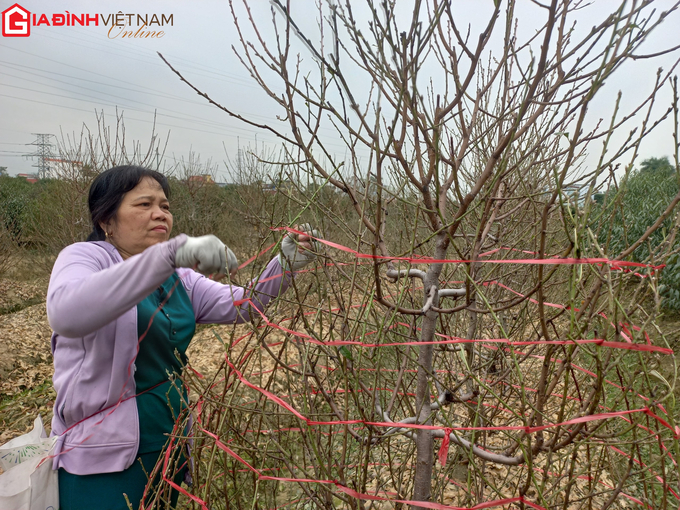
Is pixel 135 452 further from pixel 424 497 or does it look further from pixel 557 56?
pixel 557 56

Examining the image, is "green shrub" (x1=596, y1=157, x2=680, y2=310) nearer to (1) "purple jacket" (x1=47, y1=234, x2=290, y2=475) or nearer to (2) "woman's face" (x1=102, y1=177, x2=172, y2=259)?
(2) "woman's face" (x1=102, y1=177, x2=172, y2=259)

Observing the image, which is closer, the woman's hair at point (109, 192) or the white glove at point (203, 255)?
the white glove at point (203, 255)

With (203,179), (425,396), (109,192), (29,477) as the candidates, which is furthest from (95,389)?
(203,179)

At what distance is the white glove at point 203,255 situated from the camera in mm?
1271

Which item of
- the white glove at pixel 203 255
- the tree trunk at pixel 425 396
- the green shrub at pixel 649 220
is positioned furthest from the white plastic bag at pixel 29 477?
the green shrub at pixel 649 220

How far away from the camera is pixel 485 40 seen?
105 centimetres

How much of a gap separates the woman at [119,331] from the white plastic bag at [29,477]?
39 millimetres

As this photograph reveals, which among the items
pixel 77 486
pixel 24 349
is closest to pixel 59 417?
pixel 77 486

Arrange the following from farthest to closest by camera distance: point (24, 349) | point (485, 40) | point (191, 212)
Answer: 1. point (191, 212)
2. point (24, 349)
3. point (485, 40)

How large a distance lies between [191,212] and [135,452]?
11.8 m

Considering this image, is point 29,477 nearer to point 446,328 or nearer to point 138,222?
point 138,222

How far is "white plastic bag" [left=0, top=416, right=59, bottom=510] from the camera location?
152 cm

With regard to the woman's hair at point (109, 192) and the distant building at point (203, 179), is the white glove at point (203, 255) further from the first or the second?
the distant building at point (203, 179)

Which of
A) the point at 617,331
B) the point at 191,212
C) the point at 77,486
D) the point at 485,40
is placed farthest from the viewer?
the point at 191,212
